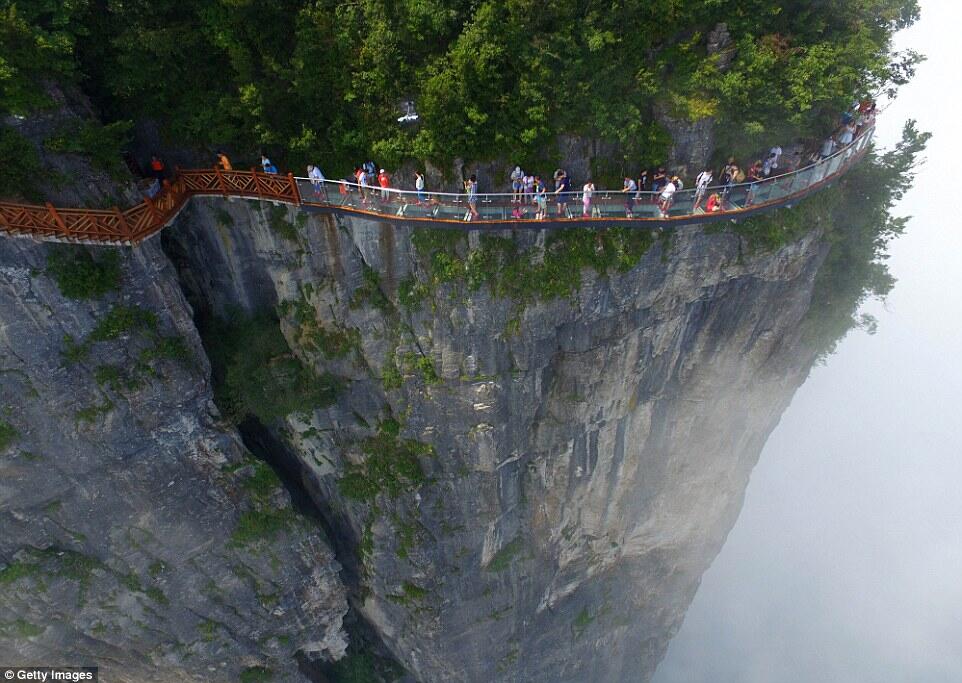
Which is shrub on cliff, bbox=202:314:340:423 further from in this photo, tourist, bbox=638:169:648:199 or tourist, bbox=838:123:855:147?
tourist, bbox=838:123:855:147

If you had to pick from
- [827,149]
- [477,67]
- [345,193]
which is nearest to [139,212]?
[345,193]

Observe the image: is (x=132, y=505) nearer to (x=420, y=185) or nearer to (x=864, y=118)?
(x=420, y=185)

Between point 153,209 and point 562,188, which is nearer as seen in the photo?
point 562,188

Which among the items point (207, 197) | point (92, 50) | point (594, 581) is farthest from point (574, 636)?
point (92, 50)

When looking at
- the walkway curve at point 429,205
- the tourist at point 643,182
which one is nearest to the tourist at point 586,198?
the walkway curve at point 429,205

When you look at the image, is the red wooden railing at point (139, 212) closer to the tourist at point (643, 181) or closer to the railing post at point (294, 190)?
the railing post at point (294, 190)

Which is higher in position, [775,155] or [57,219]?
[57,219]

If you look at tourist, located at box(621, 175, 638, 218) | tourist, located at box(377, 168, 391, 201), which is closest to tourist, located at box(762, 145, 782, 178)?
tourist, located at box(621, 175, 638, 218)
